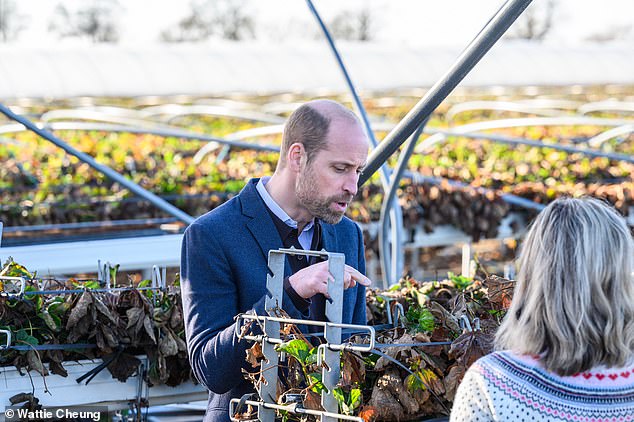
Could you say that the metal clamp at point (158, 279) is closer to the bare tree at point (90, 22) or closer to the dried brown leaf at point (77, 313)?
the dried brown leaf at point (77, 313)

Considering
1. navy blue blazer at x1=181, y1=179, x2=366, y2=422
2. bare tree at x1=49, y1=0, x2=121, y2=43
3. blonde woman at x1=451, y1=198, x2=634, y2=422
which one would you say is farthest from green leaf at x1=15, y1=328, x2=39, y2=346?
bare tree at x1=49, y1=0, x2=121, y2=43

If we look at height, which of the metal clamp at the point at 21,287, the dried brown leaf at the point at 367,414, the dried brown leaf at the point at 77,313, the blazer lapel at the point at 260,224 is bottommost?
the dried brown leaf at the point at 367,414

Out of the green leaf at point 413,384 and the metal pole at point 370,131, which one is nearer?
the green leaf at point 413,384

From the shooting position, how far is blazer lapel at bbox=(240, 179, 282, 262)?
8.16 ft

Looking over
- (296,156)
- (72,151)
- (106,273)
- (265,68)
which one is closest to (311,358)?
(296,156)

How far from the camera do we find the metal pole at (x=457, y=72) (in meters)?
2.85

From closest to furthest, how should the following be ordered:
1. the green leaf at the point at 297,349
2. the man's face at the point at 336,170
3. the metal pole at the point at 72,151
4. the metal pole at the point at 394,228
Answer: the green leaf at the point at 297,349 < the man's face at the point at 336,170 < the metal pole at the point at 72,151 < the metal pole at the point at 394,228

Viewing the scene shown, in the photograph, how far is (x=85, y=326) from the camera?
124 inches

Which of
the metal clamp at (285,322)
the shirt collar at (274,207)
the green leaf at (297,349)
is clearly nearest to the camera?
the metal clamp at (285,322)

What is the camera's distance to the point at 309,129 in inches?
96.0

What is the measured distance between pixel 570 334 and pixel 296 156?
1041 millimetres

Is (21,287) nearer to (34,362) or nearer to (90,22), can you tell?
(34,362)

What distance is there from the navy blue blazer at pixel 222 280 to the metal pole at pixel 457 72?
2.94 feet

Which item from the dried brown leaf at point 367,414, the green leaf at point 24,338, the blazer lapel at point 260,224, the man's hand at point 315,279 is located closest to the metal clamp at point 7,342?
the green leaf at point 24,338
